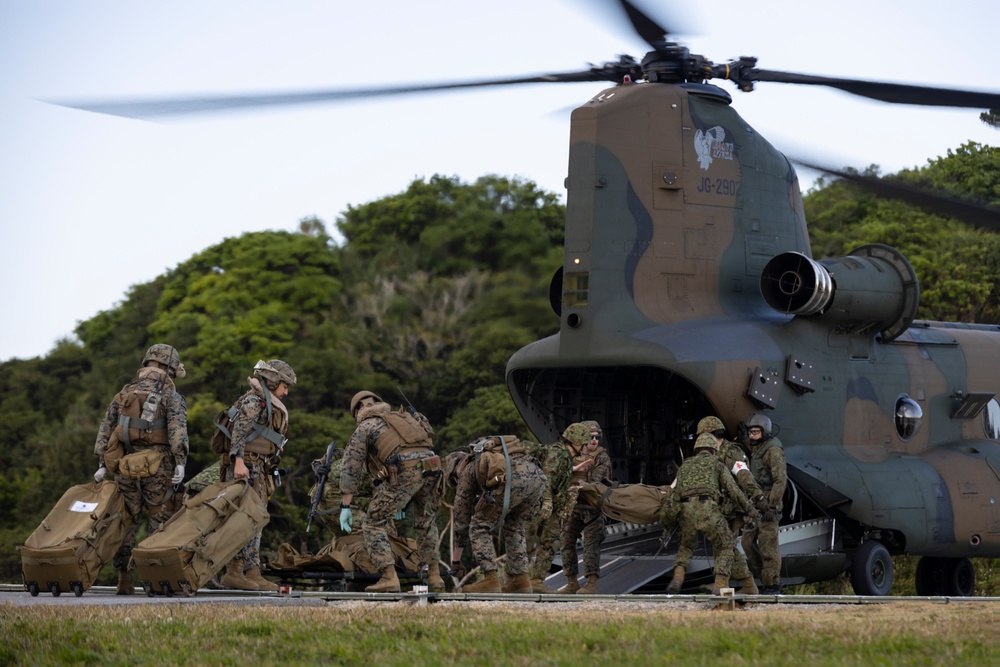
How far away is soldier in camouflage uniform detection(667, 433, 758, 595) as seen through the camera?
1238cm

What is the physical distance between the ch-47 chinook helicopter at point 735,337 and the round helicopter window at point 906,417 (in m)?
0.02

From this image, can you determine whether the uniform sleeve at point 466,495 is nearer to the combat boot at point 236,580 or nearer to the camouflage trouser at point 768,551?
the combat boot at point 236,580

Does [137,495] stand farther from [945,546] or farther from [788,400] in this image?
[945,546]

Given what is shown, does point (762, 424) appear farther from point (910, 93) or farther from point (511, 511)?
point (910, 93)

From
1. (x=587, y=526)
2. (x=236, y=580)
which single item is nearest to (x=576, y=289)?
(x=587, y=526)

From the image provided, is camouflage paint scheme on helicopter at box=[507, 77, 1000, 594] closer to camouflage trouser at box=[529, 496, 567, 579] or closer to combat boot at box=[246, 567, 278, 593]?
camouflage trouser at box=[529, 496, 567, 579]

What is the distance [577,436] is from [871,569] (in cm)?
337

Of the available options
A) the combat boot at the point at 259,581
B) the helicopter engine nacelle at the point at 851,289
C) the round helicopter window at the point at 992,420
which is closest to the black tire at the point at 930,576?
the round helicopter window at the point at 992,420

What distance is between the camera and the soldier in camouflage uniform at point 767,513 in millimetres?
13383

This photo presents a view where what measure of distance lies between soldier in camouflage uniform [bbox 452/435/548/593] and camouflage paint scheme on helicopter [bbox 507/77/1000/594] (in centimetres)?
194

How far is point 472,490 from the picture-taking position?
41.3ft

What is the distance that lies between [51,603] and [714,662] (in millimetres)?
5882

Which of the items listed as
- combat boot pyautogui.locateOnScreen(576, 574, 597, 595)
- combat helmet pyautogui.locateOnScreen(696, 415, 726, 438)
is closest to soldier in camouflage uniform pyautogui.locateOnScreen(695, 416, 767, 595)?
combat helmet pyautogui.locateOnScreen(696, 415, 726, 438)

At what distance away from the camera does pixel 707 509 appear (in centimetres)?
1240
